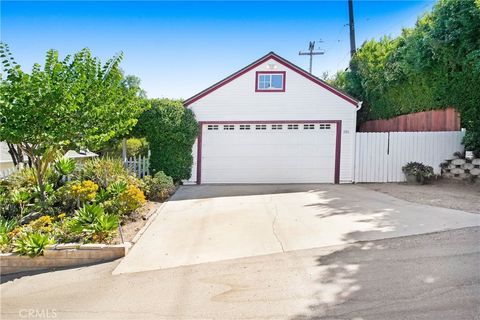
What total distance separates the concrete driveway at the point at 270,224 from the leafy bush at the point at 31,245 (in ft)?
4.61

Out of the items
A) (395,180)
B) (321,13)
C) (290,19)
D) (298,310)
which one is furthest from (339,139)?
(298,310)

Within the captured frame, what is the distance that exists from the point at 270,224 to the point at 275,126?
5788mm

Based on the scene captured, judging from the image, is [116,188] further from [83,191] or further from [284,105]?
[284,105]

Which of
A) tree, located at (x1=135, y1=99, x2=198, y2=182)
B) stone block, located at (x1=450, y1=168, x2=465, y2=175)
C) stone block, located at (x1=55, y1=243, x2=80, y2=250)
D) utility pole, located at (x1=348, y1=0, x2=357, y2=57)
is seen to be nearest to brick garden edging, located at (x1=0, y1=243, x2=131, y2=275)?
stone block, located at (x1=55, y1=243, x2=80, y2=250)

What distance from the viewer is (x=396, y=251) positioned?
4383 mm

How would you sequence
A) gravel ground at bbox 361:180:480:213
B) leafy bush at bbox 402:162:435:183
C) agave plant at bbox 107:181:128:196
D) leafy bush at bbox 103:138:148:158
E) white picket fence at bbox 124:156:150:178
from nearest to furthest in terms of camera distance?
gravel ground at bbox 361:180:480:213 < agave plant at bbox 107:181:128:196 < leafy bush at bbox 402:162:435:183 < white picket fence at bbox 124:156:150:178 < leafy bush at bbox 103:138:148:158

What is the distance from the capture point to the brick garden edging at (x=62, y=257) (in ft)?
16.0

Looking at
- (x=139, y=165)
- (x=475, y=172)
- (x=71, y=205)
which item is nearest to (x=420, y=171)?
(x=475, y=172)

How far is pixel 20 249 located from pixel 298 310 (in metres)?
4.52

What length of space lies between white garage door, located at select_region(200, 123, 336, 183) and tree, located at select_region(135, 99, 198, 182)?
2.02 ft

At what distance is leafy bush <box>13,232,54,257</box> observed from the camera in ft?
16.0

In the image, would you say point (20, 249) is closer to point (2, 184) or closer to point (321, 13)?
point (2, 184)

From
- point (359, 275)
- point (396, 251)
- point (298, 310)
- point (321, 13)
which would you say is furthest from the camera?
point (321, 13)

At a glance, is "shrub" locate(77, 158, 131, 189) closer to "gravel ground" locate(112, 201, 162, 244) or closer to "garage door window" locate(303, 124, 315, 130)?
"gravel ground" locate(112, 201, 162, 244)
